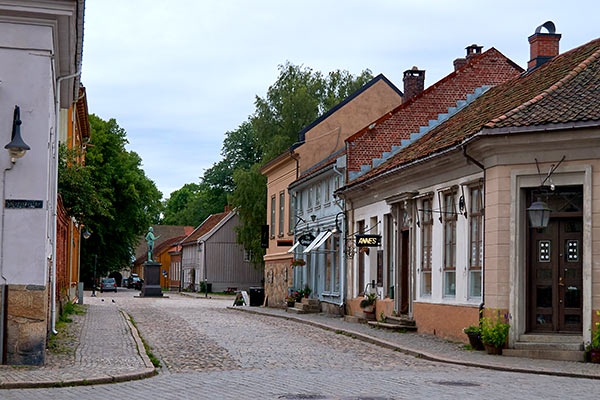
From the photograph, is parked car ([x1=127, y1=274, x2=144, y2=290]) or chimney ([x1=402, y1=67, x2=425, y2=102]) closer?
chimney ([x1=402, y1=67, x2=425, y2=102])

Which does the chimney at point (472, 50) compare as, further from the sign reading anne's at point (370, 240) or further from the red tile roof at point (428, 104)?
the sign reading anne's at point (370, 240)

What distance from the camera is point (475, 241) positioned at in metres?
19.2

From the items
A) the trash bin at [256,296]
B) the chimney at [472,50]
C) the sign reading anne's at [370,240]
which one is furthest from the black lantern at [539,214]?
the trash bin at [256,296]

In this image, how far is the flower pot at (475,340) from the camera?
57.4ft

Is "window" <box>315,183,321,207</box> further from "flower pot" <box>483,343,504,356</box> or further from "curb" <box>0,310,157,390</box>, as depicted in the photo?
"curb" <box>0,310,157,390</box>

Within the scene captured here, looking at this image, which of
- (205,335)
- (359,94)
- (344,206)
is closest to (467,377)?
(205,335)

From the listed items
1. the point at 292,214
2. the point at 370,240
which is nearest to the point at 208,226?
the point at 292,214

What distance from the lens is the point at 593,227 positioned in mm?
16344

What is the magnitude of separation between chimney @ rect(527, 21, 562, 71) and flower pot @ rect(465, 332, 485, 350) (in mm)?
9327

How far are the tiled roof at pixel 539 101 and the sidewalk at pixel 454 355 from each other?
4.11 meters

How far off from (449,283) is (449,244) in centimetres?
87

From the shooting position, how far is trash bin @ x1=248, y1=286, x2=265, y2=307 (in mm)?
44438

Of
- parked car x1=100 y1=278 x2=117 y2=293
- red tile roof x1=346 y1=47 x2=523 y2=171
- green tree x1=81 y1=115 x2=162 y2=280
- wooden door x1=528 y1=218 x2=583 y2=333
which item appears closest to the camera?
wooden door x1=528 y1=218 x2=583 y2=333

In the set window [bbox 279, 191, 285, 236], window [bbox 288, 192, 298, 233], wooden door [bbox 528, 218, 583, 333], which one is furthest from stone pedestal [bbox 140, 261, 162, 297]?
wooden door [bbox 528, 218, 583, 333]
